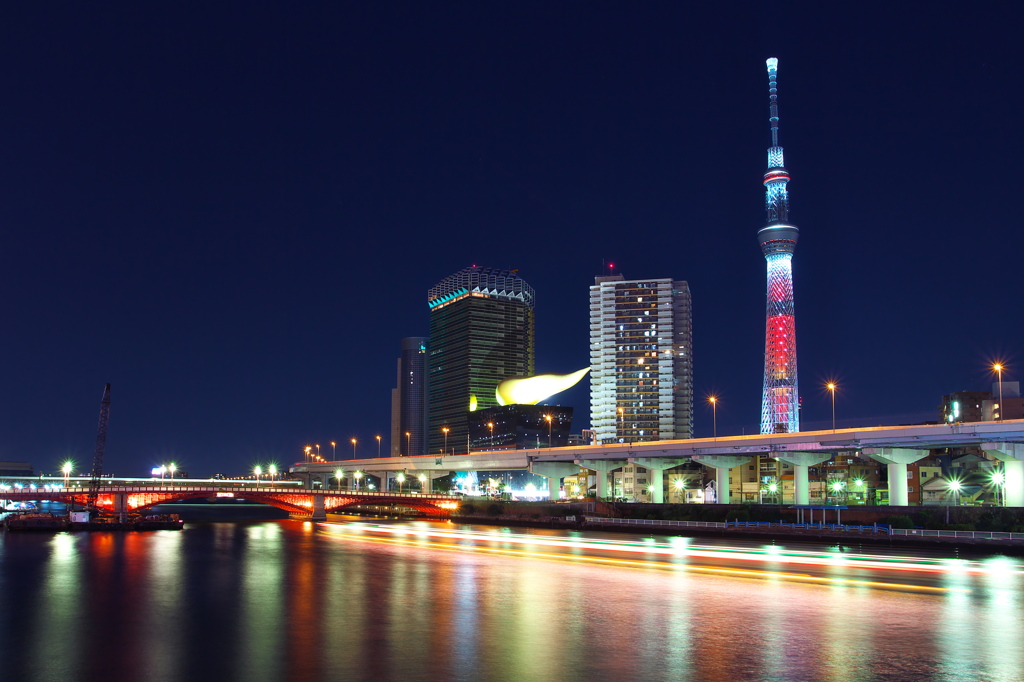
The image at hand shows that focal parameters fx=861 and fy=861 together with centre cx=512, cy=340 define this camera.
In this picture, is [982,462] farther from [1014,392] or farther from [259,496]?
[259,496]

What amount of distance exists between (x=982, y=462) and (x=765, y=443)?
38.6 metres

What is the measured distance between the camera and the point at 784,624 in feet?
99.0

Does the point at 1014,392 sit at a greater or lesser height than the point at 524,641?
greater

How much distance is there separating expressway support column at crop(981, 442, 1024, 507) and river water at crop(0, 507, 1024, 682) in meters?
23.7

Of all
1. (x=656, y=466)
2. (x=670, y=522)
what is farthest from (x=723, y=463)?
(x=670, y=522)

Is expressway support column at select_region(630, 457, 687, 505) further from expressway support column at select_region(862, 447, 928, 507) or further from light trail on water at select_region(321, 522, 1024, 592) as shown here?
light trail on water at select_region(321, 522, 1024, 592)

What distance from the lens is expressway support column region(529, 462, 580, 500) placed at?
12625 centimetres

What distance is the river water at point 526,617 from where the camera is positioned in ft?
79.9

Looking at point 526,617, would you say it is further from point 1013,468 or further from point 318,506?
point 318,506

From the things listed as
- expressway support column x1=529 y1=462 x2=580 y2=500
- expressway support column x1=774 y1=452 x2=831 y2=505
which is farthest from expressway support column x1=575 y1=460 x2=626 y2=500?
expressway support column x1=774 y1=452 x2=831 y2=505

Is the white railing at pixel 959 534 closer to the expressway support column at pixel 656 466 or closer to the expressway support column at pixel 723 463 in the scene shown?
the expressway support column at pixel 723 463

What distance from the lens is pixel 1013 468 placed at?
246 ft

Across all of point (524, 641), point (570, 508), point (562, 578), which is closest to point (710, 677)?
point (524, 641)

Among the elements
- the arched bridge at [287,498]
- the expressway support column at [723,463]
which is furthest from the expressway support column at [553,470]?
the expressway support column at [723,463]
